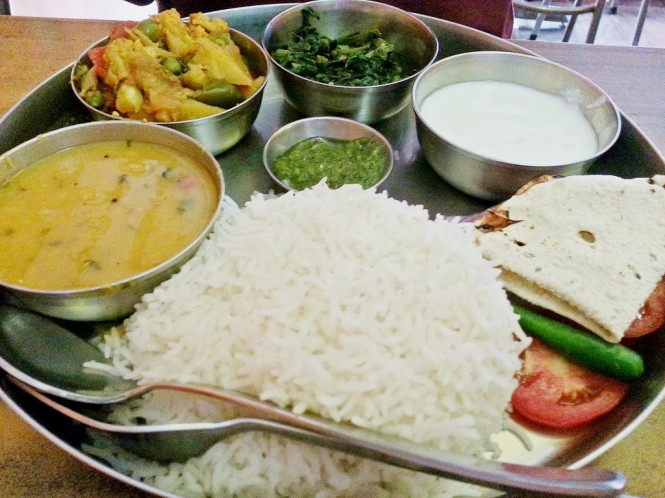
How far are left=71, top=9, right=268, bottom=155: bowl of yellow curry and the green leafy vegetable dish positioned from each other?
0.56ft

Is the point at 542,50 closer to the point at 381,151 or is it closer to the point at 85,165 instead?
the point at 381,151

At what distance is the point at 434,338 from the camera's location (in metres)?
1.27

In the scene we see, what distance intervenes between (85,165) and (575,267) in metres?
1.50

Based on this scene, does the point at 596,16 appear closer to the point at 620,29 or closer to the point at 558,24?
the point at 558,24

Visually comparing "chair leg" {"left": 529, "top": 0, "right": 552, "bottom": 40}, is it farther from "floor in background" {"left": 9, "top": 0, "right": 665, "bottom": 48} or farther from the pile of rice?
the pile of rice

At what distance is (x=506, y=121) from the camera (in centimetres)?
201

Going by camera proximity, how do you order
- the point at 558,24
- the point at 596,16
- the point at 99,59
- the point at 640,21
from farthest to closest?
the point at 558,24 → the point at 640,21 → the point at 596,16 → the point at 99,59

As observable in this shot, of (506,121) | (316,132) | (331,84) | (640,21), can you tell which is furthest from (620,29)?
(316,132)

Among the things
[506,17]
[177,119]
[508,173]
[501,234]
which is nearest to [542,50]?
[506,17]

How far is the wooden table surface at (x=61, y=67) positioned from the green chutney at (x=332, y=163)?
103 cm

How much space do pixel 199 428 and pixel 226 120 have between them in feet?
3.61

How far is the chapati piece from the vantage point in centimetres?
139

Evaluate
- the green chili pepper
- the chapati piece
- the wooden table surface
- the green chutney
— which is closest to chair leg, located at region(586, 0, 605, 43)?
the wooden table surface

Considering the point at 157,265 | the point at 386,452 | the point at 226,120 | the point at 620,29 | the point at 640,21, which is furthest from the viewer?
the point at 620,29
